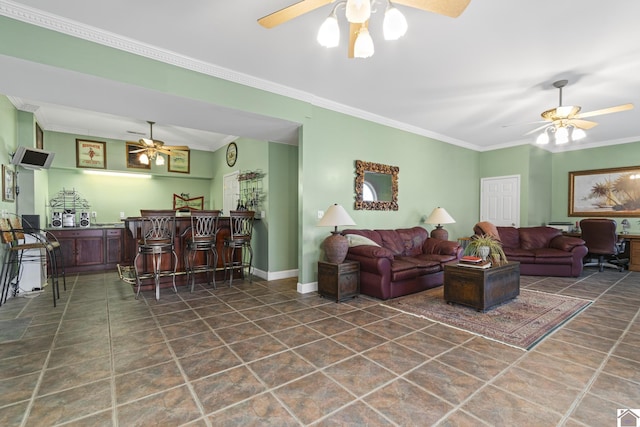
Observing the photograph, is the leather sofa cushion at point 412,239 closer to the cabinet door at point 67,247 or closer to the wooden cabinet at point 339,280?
the wooden cabinet at point 339,280

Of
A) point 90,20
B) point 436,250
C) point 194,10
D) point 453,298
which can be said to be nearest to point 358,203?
point 436,250

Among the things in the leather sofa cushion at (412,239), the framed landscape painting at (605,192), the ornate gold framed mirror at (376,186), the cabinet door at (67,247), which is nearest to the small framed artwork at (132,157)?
the cabinet door at (67,247)

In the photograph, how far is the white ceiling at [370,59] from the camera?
2535mm

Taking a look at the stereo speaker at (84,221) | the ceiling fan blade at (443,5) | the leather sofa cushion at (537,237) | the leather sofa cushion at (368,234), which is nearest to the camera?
the ceiling fan blade at (443,5)

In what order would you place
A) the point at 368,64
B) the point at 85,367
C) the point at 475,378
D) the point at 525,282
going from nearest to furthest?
the point at 475,378
the point at 85,367
the point at 368,64
the point at 525,282

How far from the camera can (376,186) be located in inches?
208

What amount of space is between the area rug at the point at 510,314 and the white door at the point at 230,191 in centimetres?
424

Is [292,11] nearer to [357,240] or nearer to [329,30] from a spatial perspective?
[329,30]

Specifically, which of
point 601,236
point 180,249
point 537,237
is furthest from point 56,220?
point 601,236

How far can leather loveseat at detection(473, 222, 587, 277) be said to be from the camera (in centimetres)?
524

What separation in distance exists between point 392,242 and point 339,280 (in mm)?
1430

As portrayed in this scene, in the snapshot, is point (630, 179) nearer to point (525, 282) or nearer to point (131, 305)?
point (525, 282)

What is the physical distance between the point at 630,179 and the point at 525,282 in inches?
150

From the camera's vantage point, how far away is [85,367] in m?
2.22
